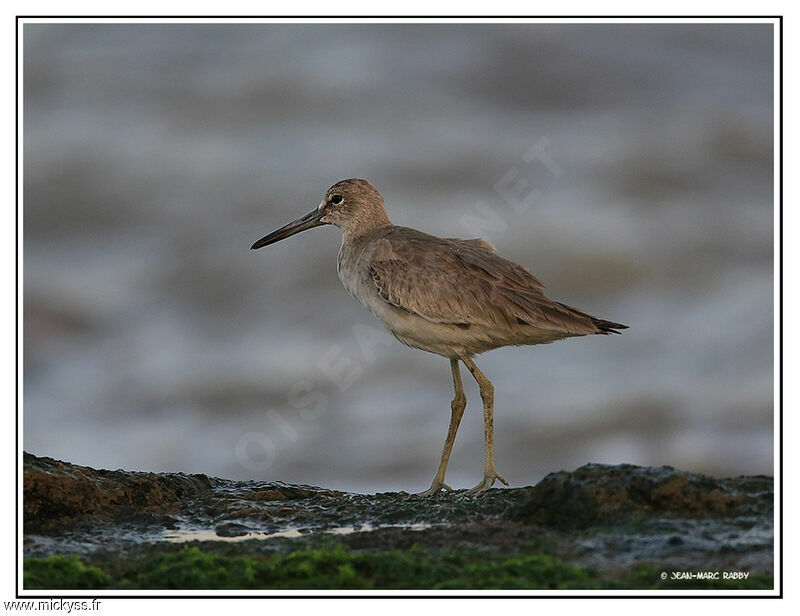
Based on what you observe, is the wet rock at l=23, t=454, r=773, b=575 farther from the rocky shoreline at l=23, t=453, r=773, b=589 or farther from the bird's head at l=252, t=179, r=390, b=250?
the bird's head at l=252, t=179, r=390, b=250

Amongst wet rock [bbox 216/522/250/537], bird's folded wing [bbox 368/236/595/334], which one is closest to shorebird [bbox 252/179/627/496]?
bird's folded wing [bbox 368/236/595/334]

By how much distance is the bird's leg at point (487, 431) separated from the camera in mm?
7801

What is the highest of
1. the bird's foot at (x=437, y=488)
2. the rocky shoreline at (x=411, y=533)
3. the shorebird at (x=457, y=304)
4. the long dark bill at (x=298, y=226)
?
the long dark bill at (x=298, y=226)

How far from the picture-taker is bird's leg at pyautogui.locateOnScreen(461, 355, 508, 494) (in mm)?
7801

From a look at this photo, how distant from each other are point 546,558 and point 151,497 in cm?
303

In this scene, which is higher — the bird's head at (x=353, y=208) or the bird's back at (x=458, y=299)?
the bird's head at (x=353, y=208)

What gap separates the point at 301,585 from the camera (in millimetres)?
5141

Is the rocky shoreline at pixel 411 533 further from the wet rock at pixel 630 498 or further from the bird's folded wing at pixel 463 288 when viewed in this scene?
the bird's folded wing at pixel 463 288

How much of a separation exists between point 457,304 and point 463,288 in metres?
0.15

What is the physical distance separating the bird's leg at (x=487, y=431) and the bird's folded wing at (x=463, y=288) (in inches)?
19.9
